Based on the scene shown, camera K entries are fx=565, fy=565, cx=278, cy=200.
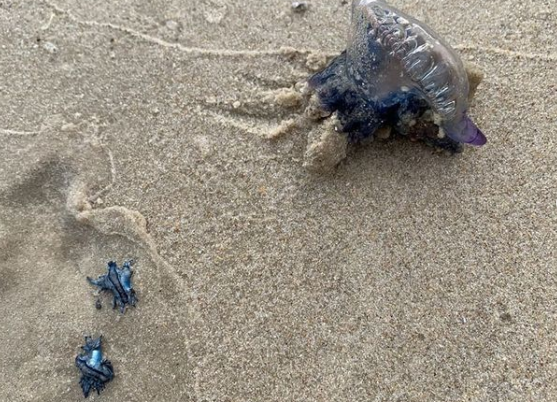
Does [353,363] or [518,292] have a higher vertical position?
[518,292]

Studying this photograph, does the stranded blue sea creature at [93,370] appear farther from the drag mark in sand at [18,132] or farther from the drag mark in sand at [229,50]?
the drag mark in sand at [229,50]

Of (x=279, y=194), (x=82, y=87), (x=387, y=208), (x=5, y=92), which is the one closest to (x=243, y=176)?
(x=279, y=194)

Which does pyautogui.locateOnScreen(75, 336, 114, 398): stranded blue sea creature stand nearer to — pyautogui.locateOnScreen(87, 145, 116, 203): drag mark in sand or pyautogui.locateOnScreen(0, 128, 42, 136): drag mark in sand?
pyautogui.locateOnScreen(87, 145, 116, 203): drag mark in sand

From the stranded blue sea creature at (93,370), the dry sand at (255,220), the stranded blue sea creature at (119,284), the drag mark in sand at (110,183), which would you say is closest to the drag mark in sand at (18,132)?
the dry sand at (255,220)

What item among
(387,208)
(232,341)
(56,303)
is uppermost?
(387,208)

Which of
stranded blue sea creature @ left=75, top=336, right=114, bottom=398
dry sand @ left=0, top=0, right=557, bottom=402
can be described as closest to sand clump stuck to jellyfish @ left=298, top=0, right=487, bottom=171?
dry sand @ left=0, top=0, right=557, bottom=402

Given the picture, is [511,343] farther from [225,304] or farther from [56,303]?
[56,303]

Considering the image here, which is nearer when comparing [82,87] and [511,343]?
[511,343]
